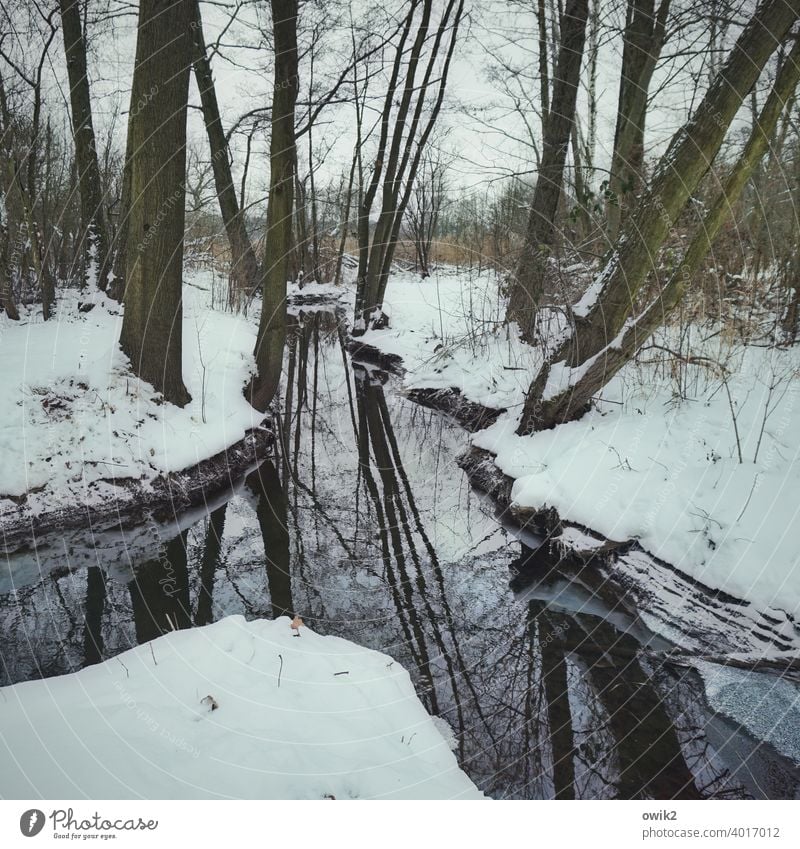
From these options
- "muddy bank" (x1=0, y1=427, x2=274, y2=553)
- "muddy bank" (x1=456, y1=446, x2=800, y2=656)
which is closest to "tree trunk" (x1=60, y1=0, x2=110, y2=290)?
"muddy bank" (x1=0, y1=427, x2=274, y2=553)

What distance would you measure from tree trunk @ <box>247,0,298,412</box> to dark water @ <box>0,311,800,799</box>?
54.4 inches

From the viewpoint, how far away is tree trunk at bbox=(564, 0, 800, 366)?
4145mm

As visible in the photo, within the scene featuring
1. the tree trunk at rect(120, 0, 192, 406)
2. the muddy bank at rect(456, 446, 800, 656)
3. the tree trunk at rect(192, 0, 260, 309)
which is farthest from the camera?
the tree trunk at rect(192, 0, 260, 309)

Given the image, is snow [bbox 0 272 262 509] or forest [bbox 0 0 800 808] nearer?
forest [bbox 0 0 800 808]

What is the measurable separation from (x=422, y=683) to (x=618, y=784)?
45.7 inches

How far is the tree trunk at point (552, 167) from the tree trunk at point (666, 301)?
1.85 m

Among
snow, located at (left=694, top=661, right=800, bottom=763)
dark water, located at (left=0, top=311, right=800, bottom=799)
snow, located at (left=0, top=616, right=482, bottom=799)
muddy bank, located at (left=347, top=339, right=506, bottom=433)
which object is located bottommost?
dark water, located at (left=0, top=311, right=800, bottom=799)

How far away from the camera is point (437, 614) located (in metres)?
4.04

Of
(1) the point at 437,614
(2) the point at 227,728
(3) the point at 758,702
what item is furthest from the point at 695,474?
(2) the point at 227,728

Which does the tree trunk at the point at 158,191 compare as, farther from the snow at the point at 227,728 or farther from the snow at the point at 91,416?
the snow at the point at 227,728

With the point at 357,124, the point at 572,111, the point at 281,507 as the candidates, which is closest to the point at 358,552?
the point at 281,507

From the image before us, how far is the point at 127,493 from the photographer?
5.11m

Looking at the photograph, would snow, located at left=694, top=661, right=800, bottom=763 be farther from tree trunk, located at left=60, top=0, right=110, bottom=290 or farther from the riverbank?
tree trunk, located at left=60, top=0, right=110, bottom=290

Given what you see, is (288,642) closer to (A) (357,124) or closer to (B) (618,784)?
(B) (618,784)
